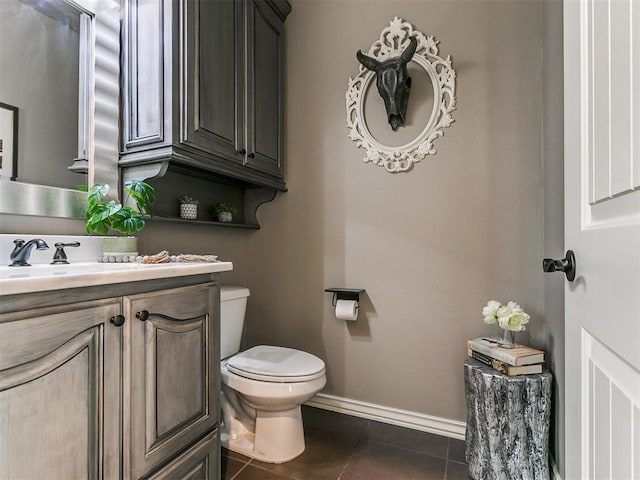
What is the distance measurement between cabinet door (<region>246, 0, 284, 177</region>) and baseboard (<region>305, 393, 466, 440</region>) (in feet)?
4.68

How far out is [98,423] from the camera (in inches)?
30.7

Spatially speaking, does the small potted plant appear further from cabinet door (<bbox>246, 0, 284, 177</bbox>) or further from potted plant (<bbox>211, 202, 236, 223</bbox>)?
cabinet door (<bbox>246, 0, 284, 177</bbox>)

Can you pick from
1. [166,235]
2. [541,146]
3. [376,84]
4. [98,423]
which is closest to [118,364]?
[98,423]

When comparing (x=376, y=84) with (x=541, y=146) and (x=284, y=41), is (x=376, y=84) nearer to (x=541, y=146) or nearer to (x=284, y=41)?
(x=284, y=41)

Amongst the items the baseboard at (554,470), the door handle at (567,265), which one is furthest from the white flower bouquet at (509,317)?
the door handle at (567,265)

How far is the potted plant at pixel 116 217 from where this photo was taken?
1253mm

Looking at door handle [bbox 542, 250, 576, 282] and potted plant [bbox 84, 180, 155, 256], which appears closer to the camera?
door handle [bbox 542, 250, 576, 282]

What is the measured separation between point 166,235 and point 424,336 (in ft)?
4.81

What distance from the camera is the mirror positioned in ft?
3.83

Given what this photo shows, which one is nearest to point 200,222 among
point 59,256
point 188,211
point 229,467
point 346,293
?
point 188,211

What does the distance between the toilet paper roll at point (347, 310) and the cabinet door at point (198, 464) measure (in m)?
0.88

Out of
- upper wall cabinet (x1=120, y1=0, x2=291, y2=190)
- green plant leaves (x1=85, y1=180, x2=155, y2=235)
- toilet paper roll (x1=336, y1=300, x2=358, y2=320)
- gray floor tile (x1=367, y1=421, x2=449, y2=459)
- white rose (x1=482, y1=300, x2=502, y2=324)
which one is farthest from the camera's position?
toilet paper roll (x1=336, y1=300, x2=358, y2=320)

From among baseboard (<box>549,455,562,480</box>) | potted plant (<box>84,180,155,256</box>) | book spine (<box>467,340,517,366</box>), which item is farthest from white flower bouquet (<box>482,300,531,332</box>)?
potted plant (<box>84,180,155,256</box>)

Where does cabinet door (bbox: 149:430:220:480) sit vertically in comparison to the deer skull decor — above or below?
below
